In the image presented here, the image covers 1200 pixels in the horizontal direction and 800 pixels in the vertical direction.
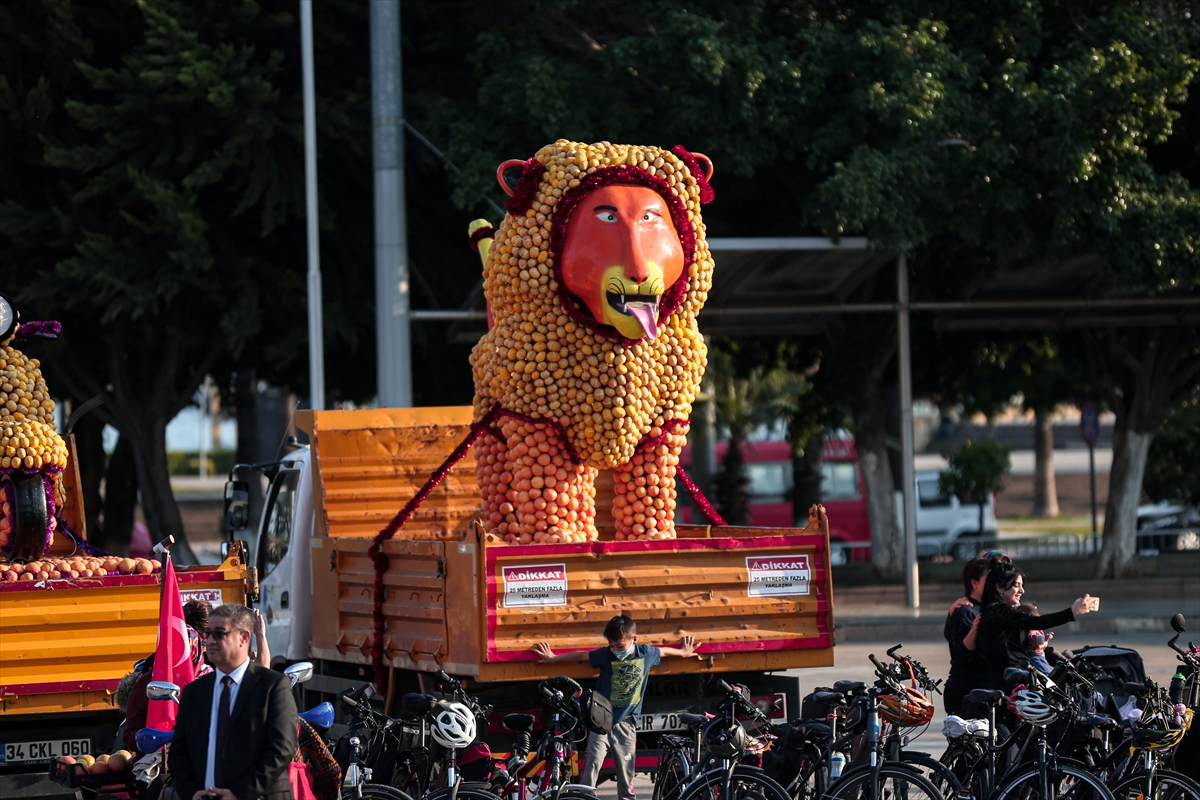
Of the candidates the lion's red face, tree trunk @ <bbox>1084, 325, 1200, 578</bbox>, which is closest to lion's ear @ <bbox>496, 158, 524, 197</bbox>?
the lion's red face

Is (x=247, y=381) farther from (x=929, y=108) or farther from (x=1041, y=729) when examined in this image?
(x=1041, y=729)

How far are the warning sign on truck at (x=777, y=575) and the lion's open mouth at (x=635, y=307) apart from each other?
1487 mm

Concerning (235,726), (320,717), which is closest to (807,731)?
(320,717)

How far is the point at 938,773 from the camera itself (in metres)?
7.43

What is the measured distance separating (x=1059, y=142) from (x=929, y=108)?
132 centimetres

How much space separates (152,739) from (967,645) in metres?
4.08

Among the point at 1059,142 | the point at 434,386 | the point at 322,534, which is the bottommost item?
the point at 322,534

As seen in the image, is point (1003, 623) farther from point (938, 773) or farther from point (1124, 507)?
point (1124, 507)

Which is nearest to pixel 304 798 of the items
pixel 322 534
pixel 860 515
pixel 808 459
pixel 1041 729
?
pixel 1041 729

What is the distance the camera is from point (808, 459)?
23438 millimetres

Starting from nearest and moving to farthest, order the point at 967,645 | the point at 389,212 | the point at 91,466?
the point at 967,645, the point at 389,212, the point at 91,466

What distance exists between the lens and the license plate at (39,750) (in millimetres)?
8789

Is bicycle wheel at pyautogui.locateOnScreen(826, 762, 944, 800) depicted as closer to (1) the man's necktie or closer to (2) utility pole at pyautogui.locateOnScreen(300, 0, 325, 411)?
(1) the man's necktie

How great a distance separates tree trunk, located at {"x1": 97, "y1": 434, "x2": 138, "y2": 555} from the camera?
76.8 ft
